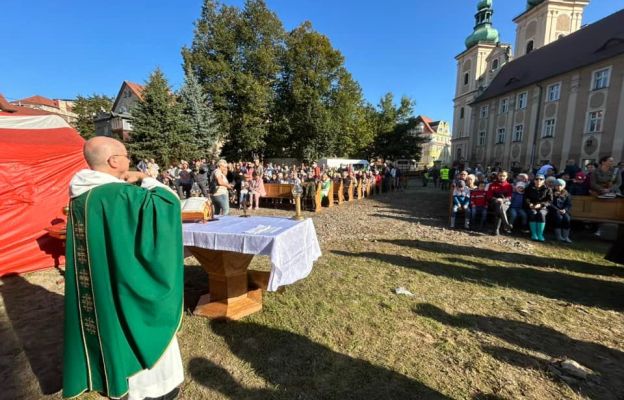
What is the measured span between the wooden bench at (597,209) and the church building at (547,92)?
12771mm

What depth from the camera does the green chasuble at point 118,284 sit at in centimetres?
174

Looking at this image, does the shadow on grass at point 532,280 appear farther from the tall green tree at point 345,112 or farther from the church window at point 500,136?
the church window at point 500,136

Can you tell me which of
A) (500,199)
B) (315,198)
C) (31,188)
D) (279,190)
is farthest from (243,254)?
(279,190)

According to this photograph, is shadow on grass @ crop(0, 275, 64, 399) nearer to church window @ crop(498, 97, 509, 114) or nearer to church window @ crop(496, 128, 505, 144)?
church window @ crop(496, 128, 505, 144)

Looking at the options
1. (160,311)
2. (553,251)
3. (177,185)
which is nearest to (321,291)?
(160,311)

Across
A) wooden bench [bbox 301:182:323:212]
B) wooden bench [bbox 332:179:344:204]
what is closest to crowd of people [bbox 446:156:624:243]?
wooden bench [bbox 301:182:323:212]

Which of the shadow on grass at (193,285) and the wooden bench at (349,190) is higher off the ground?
the wooden bench at (349,190)

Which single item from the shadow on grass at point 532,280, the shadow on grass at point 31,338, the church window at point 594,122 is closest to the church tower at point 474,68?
the church window at point 594,122

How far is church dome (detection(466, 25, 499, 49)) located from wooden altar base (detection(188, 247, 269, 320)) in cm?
5021

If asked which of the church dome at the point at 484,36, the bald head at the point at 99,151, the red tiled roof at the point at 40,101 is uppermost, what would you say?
the church dome at the point at 484,36

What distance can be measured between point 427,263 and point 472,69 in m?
45.9

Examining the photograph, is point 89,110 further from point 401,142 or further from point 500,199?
point 500,199

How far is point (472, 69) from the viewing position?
42.2m

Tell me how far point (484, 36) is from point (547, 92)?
20.3 meters
